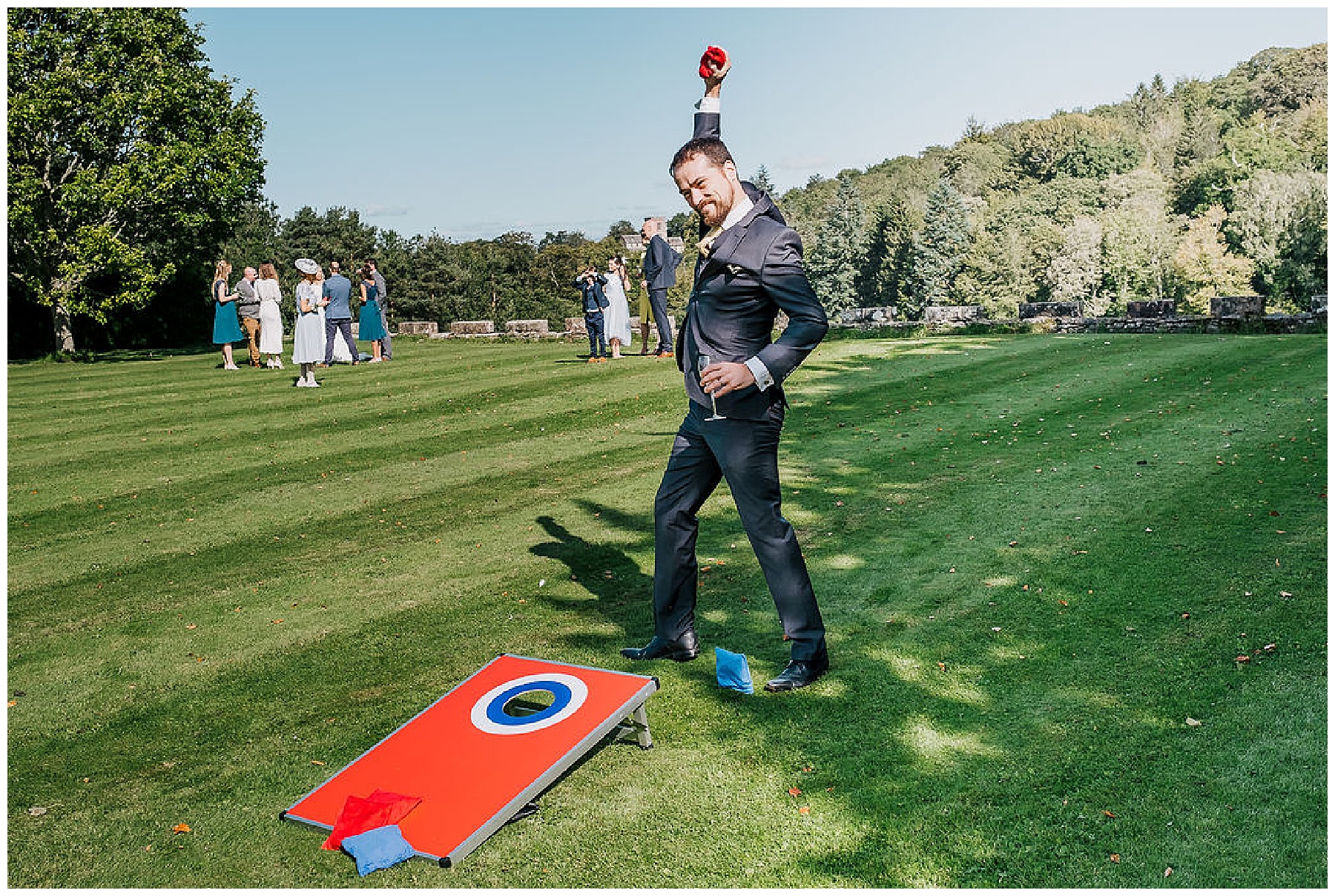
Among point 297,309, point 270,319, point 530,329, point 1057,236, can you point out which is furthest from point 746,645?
point 1057,236

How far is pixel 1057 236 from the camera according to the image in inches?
3241

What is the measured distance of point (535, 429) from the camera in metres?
13.1

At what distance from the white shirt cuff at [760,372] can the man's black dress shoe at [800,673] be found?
1348 millimetres

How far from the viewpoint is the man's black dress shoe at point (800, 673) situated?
194 inches

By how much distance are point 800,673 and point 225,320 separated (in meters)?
21.0

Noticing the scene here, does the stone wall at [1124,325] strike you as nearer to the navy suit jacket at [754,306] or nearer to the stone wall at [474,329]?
the stone wall at [474,329]

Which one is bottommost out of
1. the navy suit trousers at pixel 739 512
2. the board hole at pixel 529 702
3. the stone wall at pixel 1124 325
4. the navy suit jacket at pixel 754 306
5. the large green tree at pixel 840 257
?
the board hole at pixel 529 702

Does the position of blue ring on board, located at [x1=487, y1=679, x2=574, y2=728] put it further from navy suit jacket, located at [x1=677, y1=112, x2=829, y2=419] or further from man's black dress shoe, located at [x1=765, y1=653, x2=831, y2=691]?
navy suit jacket, located at [x1=677, y1=112, x2=829, y2=419]

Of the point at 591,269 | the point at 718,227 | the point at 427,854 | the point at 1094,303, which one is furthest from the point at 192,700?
the point at 1094,303

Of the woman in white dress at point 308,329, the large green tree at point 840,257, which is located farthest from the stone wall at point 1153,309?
the large green tree at point 840,257

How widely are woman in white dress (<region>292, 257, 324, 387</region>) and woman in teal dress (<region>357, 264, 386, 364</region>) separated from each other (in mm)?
1208

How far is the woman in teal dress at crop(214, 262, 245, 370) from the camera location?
22703 mm

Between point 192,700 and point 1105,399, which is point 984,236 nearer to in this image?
point 1105,399

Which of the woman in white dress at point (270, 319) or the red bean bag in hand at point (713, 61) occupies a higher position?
the red bean bag in hand at point (713, 61)
